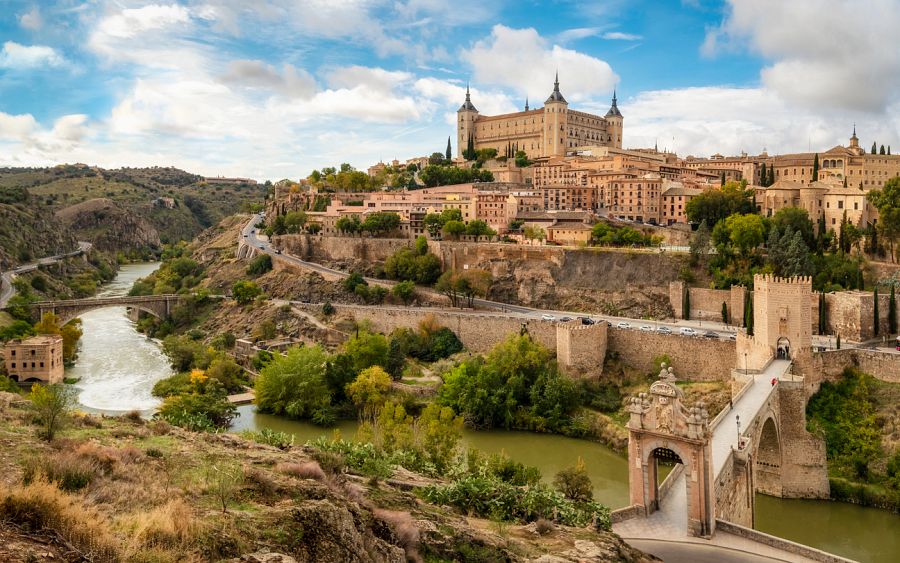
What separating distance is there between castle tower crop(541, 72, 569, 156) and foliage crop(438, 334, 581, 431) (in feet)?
159

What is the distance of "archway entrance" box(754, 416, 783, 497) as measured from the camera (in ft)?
73.5

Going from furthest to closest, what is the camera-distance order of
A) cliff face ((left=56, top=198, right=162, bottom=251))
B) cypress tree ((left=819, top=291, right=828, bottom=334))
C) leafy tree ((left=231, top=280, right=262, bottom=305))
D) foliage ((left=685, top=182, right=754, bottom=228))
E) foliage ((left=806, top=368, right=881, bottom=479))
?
cliff face ((left=56, top=198, right=162, bottom=251)) → leafy tree ((left=231, top=280, right=262, bottom=305)) → foliage ((left=685, top=182, right=754, bottom=228)) → cypress tree ((left=819, top=291, right=828, bottom=334)) → foliage ((left=806, top=368, right=881, bottom=479))

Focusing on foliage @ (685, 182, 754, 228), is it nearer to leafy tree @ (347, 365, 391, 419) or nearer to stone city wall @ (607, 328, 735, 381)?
stone city wall @ (607, 328, 735, 381)

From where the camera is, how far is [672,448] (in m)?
14.5

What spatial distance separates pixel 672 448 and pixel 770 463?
10288 mm

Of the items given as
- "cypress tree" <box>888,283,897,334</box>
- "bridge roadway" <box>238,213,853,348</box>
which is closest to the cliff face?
"bridge roadway" <box>238,213,853,348</box>

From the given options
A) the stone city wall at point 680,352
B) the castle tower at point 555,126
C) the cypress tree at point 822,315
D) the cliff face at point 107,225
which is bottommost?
the stone city wall at point 680,352

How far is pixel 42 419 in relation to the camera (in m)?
11.1

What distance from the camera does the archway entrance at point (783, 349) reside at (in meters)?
24.8

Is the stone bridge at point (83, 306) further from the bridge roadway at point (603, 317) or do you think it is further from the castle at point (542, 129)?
the castle at point (542, 129)

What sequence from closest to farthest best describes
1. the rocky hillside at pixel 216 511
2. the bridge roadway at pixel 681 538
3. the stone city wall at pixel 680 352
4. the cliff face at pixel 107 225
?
the rocky hillside at pixel 216 511, the bridge roadway at pixel 681 538, the stone city wall at pixel 680 352, the cliff face at pixel 107 225

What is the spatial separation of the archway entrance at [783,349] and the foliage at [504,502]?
15.2 metres

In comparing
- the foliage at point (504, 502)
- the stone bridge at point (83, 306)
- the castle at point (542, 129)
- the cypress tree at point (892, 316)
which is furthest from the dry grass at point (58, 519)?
the castle at point (542, 129)

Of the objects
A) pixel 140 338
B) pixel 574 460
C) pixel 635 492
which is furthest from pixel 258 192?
pixel 635 492
